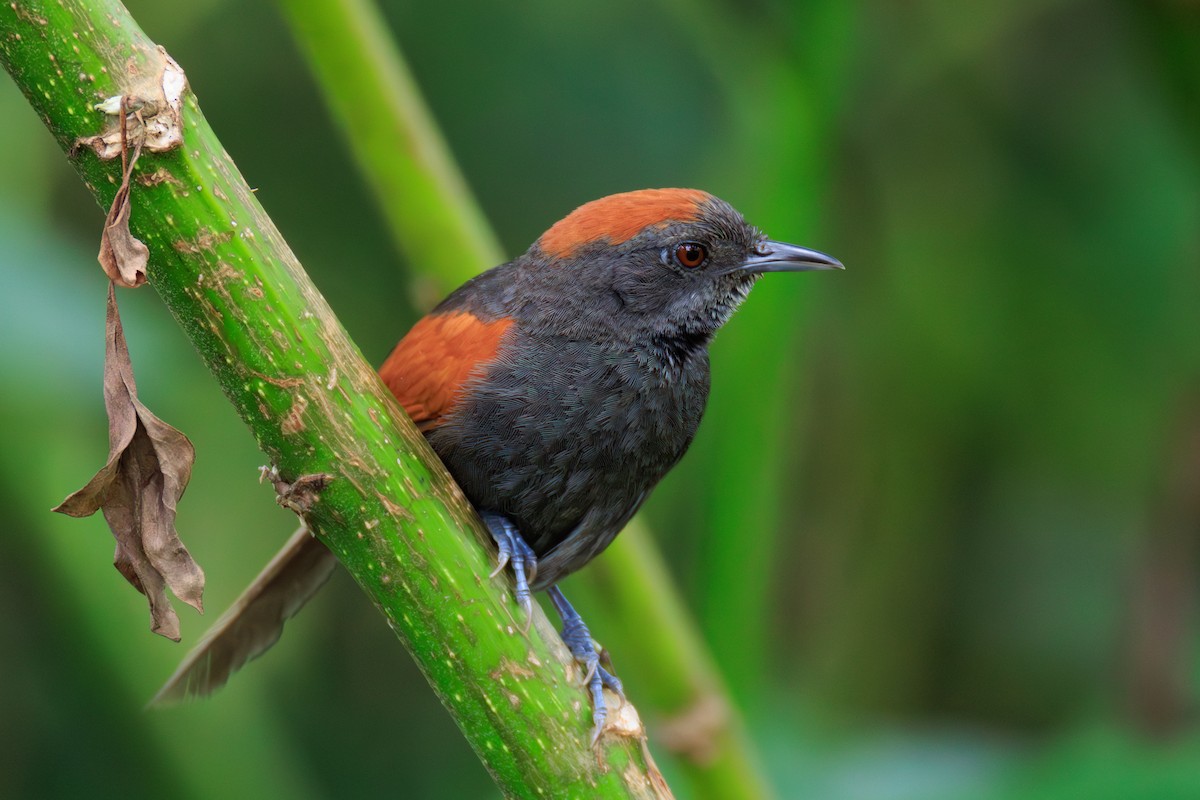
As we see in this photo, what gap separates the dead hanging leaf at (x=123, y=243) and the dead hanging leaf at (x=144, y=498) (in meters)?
0.09

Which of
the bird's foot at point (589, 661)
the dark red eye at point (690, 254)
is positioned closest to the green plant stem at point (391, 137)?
the dark red eye at point (690, 254)

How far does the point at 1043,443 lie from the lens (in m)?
4.17

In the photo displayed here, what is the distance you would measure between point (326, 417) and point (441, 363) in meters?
0.92

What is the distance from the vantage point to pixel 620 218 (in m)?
2.86

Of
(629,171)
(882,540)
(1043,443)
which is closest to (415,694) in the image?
(882,540)

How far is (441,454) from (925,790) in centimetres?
165

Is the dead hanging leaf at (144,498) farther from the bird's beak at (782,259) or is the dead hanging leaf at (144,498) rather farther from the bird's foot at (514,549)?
the bird's beak at (782,259)

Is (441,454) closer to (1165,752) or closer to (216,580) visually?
(216,580)

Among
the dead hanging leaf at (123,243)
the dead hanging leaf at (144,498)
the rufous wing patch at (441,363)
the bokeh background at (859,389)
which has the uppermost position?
the dead hanging leaf at (123,243)

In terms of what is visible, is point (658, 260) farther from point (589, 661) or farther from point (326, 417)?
point (326, 417)

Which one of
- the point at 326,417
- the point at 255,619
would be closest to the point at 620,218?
the point at 255,619

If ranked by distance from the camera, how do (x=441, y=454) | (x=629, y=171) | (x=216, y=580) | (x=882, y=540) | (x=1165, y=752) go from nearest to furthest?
(x=441, y=454) < (x=1165, y=752) < (x=216, y=580) < (x=882, y=540) < (x=629, y=171)

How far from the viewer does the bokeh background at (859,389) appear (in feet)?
11.4

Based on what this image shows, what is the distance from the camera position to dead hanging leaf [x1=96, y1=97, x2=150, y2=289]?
5.07 feet
